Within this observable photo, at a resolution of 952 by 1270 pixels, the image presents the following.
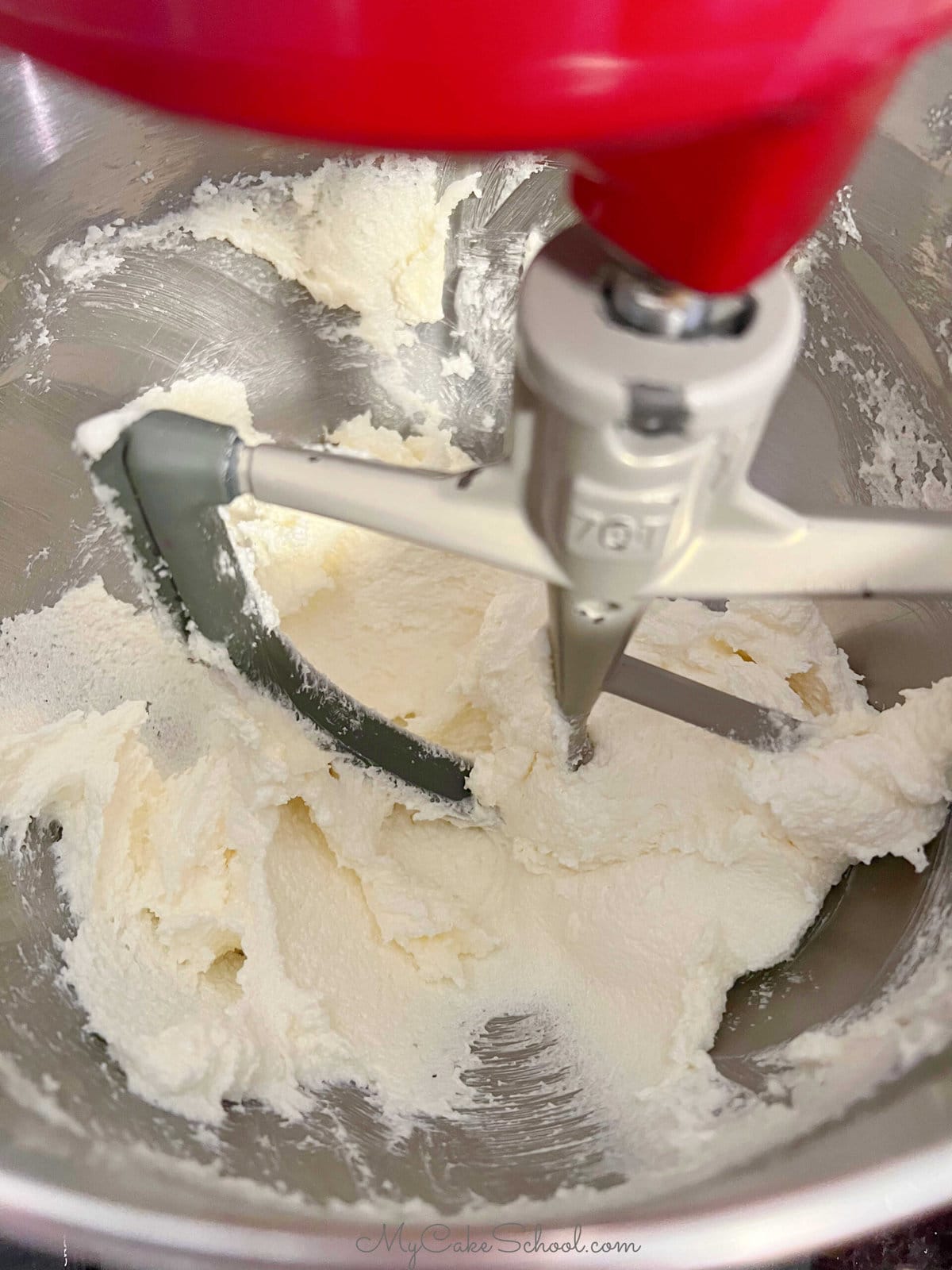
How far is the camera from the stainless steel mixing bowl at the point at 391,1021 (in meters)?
0.48

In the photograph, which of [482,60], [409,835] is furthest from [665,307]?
[409,835]

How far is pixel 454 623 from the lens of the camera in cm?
101

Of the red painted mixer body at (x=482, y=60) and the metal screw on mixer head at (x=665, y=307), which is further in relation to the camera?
the metal screw on mixer head at (x=665, y=307)

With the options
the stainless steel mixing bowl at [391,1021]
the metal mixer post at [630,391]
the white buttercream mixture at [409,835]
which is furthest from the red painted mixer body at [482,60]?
the white buttercream mixture at [409,835]

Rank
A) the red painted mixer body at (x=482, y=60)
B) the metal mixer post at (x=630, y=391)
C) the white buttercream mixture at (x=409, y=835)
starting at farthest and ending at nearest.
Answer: the white buttercream mixture at (x=409, y=835) < the metal mixer post at (x=630, y=391) < the red painted mixer body at (x=482, y=60)

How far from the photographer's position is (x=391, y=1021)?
815 mm

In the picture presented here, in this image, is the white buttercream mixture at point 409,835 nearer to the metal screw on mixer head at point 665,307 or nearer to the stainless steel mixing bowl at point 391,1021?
the stainless steel mixing bowl at point 391,1021

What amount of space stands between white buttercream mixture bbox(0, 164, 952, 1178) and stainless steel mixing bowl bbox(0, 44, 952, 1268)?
30 millimetres

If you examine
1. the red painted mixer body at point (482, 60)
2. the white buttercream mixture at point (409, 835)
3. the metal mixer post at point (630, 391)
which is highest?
the red painted mixer body at point (482, 60)

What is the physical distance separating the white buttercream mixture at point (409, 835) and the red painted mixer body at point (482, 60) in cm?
56

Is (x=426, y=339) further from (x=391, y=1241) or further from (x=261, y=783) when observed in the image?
(x=391, y=1241)

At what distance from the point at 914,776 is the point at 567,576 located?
390 millimetres

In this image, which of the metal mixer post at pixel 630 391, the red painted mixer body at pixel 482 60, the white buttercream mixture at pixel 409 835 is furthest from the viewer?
the white buttercream mixture at pixel 409 835

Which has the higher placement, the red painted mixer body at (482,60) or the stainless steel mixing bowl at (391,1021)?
the red painted mixer body at (482,60)
